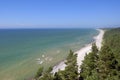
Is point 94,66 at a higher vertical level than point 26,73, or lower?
higher

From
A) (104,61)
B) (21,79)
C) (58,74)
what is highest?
(104,61)

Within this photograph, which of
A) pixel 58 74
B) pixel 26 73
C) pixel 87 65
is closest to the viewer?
pixel 58 74

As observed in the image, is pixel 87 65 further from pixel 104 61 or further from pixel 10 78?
pixel 10 78

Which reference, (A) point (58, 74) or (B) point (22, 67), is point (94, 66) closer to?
(A) point (58, 74)

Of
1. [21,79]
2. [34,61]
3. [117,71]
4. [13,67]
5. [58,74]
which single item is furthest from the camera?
[34,61]

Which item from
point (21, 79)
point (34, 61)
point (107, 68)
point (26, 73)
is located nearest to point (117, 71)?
point (107, 68)

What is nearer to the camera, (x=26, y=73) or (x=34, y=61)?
(x=26, y=73)

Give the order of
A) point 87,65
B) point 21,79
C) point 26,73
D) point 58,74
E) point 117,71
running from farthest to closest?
point 26,73 < point 21,79 < point 87,65 < point 58,74 < point 117,71

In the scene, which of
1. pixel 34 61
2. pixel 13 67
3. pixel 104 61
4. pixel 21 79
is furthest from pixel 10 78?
pixel 104 61

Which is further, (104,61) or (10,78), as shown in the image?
(10,78)
